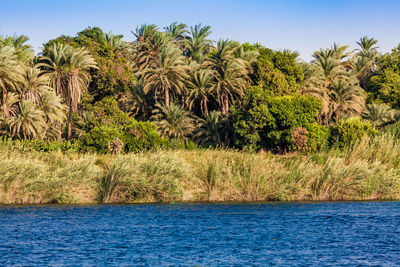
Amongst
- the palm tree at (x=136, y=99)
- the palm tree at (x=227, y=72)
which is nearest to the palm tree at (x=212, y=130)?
the palm tree at (x=227, y=72)

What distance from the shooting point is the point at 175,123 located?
61.0m

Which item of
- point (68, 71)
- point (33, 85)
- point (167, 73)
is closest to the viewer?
point (33, 85)

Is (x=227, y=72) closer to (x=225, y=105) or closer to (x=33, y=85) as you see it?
(x=225, y=105)

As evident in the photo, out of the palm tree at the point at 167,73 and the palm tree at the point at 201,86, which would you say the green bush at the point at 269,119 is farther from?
the palm tree at the point at 167,73

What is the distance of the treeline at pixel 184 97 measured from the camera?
53094mm

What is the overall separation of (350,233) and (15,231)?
43.8 ft

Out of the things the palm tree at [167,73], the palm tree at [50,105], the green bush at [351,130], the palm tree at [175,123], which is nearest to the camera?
the green bush at [351,130]

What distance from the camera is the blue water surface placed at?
17.8 meters

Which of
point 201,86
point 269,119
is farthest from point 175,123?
point 269,119

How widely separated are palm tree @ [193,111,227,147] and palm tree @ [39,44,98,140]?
1293cm

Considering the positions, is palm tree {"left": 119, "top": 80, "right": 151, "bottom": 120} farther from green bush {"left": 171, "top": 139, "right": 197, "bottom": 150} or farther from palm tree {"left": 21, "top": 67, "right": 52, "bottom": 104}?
palm tree {"left": 21, "top": 67, "right": 52, "bottom": 104}

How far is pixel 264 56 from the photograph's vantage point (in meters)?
66.1

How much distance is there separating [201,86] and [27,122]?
1979 cm

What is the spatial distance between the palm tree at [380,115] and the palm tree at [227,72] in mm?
15347
